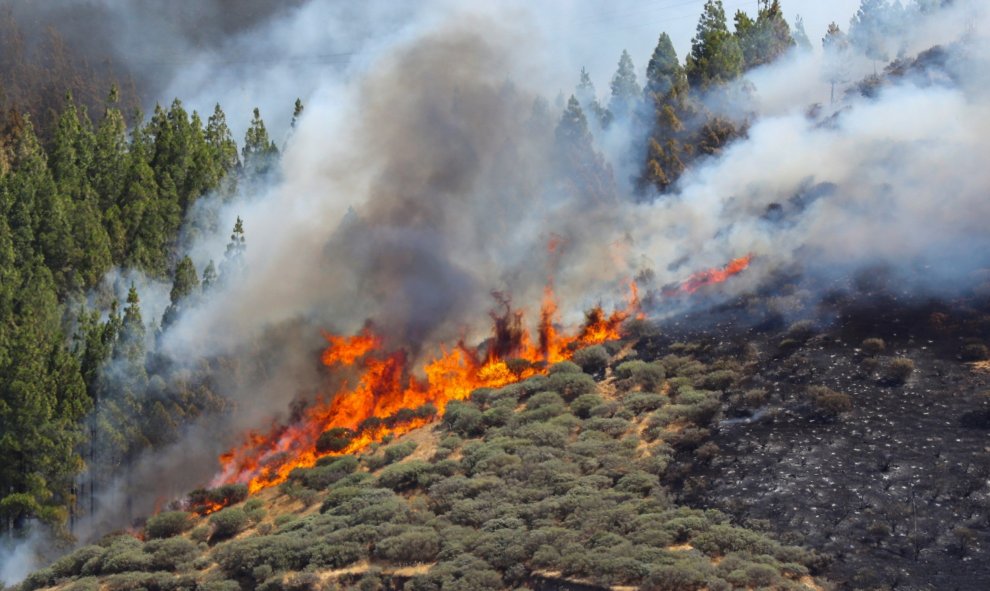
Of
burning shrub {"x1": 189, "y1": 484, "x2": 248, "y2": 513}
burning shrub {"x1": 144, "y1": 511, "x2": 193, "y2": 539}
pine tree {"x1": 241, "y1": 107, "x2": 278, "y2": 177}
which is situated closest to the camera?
burning shrub {"x1": 144, "y1": 511, "x2": 193, "y2": 539}

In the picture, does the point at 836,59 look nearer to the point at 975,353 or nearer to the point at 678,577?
the point at 975,353

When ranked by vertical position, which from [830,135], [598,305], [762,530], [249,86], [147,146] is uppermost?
[249,86]

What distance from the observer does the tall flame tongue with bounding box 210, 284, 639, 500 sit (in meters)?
57.3

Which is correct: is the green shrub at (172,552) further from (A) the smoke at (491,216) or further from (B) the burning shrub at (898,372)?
(B) the burning shrub at (898,372)

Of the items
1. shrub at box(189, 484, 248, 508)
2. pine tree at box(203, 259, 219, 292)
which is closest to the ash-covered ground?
shrub at box(189, 484, 248, 508)

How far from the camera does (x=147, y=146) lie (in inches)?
3556

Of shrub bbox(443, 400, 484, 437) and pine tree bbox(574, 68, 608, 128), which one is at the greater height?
pine tree bbox(574, 68, 608, 128)

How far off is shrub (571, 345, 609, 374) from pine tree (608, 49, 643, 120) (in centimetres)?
3458

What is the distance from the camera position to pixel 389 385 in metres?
60.8

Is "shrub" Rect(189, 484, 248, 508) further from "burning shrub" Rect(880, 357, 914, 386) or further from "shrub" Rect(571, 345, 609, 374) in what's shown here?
"burning shrub" Rect(880, 357, 914, 386)

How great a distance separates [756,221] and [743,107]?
20286 millimetres

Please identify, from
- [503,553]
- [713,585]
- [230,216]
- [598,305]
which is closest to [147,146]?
[230,216]

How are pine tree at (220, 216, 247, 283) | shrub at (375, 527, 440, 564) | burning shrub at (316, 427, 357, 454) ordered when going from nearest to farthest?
shrub at (375, 527, 440, 564)
burning shrub at (316, 427, 357, 454)
pine tree at (220, 216, 247, 283)

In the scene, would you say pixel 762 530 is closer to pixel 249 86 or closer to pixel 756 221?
pixel 756 221
